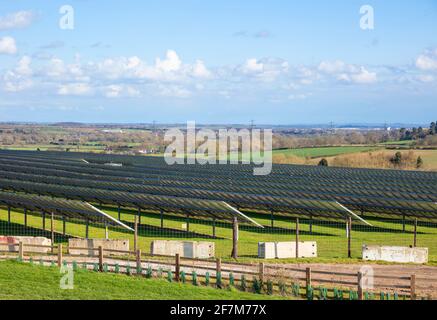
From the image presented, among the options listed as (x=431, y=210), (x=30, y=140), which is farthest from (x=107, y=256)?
(x=30, y=140)

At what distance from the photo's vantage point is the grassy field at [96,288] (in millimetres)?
14180

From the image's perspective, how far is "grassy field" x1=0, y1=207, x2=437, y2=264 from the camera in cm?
2769

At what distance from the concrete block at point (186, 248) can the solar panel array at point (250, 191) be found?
7.25 metres

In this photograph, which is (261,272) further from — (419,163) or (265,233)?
(419,163)

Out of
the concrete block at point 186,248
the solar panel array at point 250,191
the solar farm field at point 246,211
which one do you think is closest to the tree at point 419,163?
the solar panel array at point 250,191

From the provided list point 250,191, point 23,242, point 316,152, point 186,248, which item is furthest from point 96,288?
point 316,152

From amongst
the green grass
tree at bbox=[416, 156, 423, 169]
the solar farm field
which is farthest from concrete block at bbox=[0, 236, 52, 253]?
the green grass

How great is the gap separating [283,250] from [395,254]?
11.1 ft

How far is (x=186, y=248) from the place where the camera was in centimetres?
2338

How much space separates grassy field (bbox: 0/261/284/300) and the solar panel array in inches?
572

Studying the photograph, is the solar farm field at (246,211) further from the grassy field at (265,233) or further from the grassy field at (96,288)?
the grassy field at (96,288)

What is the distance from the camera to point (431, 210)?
33.2 m

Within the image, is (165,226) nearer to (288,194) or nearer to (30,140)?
(288,194)
